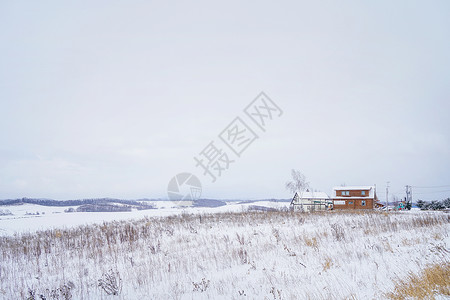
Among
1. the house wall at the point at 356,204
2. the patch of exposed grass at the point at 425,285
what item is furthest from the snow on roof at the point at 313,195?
the patch of exposed grass at the point at 425,285

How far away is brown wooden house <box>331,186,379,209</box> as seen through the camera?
164 ft

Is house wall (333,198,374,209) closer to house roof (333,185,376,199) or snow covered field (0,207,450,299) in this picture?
house roof (333,185,376,199)

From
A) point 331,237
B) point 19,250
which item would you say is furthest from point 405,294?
point 19,250

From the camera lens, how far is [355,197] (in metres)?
50.8

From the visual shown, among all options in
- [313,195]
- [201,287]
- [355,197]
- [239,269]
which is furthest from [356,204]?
[201,287]

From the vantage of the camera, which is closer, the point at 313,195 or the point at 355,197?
the point at 355,197

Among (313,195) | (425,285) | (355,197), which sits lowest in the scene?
(313,195)

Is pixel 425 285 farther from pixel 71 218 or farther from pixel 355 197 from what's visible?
pixel 355 197

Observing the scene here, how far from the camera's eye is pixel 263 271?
587 centimetres

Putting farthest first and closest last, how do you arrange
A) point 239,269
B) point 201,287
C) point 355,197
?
point 355,197
point 239,269
point 201,287

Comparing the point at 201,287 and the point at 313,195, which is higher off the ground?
the point at 201,287

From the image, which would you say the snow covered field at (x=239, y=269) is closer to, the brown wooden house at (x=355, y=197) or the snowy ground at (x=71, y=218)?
the snowy ground at (x=71, y=218)

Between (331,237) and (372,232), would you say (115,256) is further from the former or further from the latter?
(372,232)

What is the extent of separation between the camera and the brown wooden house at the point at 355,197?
50.0 meters
